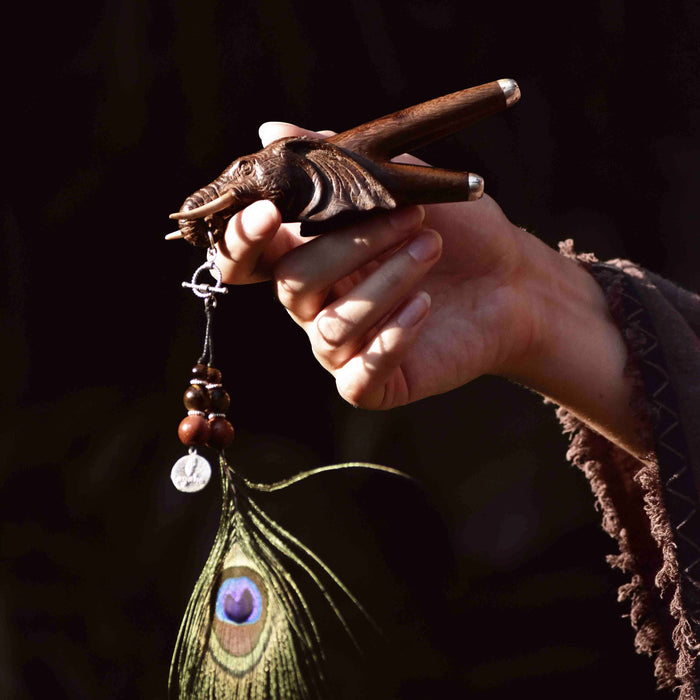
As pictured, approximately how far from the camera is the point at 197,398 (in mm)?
1008

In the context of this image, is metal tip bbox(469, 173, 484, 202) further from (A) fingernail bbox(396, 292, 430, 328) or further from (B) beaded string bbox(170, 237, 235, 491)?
(B) beaded string bbox(170, 237, 235, 491)

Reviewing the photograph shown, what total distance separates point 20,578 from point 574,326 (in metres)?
1.34

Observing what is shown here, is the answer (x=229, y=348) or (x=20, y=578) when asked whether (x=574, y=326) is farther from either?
(x=20, y=578)

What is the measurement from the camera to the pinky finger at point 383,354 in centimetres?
109

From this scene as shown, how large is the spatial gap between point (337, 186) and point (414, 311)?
0.71 ft

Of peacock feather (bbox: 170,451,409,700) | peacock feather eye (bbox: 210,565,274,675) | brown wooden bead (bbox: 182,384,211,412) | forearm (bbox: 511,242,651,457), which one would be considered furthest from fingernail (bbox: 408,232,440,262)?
peacock feather eye (bbox: 210,565,274,675)

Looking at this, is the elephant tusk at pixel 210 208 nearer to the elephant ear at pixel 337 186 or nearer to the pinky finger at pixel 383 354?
the elephant ear at pixel 337 186

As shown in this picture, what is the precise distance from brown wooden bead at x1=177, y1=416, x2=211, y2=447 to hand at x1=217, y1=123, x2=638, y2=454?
213 mm

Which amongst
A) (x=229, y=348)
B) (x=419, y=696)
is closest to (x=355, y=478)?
(x=229, y=348)

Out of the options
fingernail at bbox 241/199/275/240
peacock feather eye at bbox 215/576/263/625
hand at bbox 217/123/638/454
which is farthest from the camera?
peacock feather eye at bbox 215/576/263/625

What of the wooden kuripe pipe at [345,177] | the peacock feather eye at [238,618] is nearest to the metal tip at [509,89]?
the wooden kuripe pipe at [345,177]

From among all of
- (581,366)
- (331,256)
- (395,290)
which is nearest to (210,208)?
(331,256)

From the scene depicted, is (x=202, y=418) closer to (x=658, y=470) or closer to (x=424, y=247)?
(x=424, y=247)

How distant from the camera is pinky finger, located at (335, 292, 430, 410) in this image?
109 centimetres
